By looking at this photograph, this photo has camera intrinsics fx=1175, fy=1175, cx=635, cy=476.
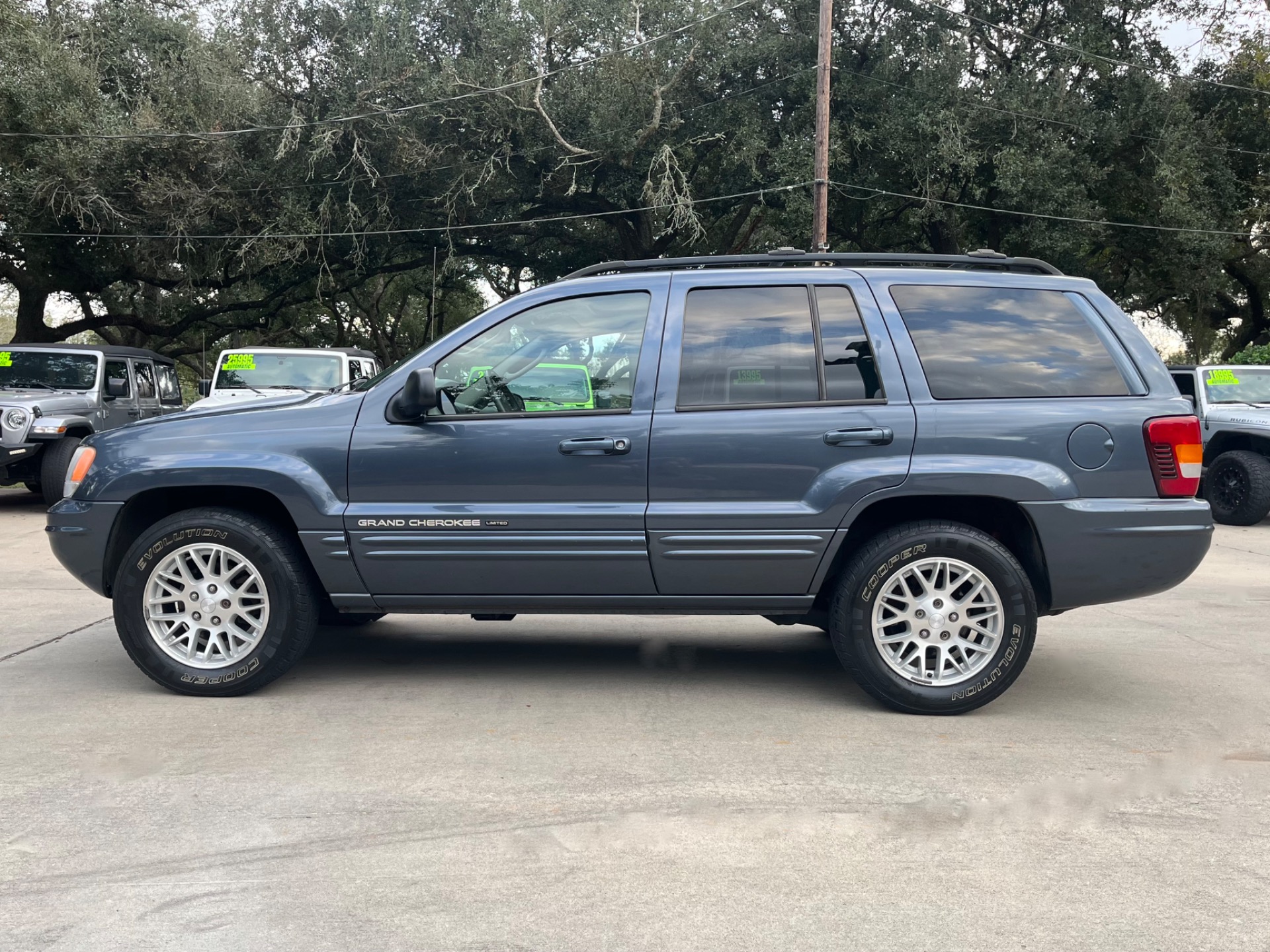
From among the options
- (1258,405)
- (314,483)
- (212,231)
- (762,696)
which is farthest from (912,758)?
(212,231)

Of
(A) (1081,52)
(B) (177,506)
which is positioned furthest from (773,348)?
(A) (1081,52)

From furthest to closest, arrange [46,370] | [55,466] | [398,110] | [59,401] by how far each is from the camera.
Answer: [398,110], [46,370], [59,401], [55,466]

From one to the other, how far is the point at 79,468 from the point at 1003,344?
13.4 ft

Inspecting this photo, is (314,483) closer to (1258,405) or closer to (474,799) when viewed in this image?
(474,799)

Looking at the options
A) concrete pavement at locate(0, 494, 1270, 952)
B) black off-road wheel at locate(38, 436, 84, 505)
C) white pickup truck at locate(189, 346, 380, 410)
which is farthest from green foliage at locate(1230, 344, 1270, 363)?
black off-road wheel at locate(38, 436, 84, 505)

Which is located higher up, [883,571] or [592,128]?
[592,128]

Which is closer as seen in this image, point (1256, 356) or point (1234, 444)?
point (1234, 444)

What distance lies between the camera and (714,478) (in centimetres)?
488

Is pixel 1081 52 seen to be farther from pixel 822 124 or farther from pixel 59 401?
pixel 59 401

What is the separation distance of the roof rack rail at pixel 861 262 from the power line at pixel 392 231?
1785 cm

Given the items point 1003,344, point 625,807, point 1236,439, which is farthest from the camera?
point 1236,439

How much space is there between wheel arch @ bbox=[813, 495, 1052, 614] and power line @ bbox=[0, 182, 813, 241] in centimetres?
1834

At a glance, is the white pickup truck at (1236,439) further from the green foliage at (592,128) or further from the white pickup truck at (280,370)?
the white pickup truck at (280,370)

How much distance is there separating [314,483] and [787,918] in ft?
9.45
